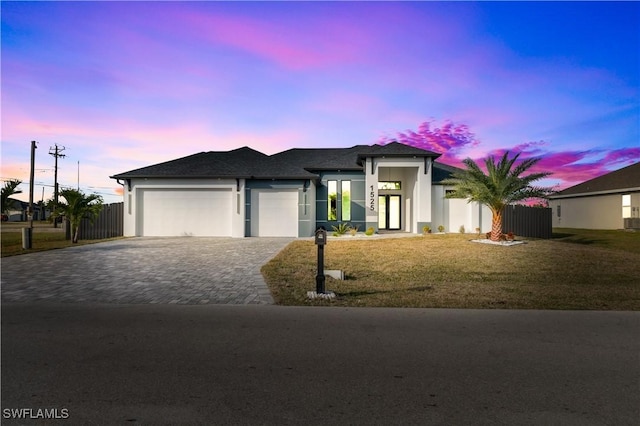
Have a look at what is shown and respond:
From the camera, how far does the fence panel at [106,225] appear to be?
67.6 ft

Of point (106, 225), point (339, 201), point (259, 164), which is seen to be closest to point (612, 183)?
point (339, 201)

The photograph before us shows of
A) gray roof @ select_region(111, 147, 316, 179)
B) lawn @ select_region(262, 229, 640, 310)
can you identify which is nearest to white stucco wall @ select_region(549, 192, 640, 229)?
lawn @ select_region(262, 229, 640, 310)

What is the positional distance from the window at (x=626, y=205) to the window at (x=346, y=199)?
23.4 metres

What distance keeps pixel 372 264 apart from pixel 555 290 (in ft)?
16.0

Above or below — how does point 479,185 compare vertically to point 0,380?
above

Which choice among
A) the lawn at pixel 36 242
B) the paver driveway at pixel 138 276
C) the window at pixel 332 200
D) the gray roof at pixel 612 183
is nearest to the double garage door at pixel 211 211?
the window at pixel 332 200

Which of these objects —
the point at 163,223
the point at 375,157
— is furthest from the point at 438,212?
the point at 163,223

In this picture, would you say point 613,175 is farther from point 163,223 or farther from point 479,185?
point 163,223

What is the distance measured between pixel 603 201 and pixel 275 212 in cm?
2907

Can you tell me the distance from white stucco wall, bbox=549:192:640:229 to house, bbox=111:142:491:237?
1534cm

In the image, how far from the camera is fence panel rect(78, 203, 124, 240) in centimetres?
2059

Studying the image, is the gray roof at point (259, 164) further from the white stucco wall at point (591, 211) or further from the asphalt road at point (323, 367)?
the white stucco wall at point (591, 211)

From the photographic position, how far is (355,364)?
370 cm

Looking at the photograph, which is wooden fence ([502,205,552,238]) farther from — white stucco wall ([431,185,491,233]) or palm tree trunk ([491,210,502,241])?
palm tree trunk ([491,210,502,241])
